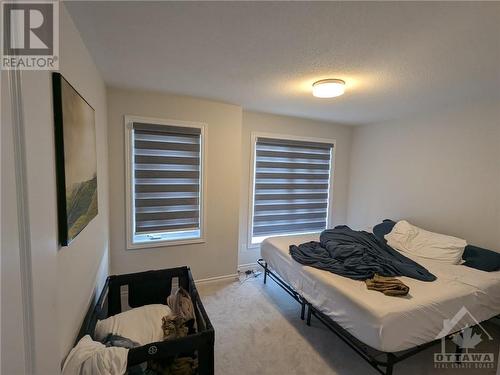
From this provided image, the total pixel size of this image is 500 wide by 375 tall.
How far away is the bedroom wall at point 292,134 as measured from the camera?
3.45 m

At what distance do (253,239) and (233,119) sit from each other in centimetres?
182

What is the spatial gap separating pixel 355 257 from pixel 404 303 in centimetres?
61

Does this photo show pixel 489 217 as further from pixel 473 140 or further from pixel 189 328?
pixel 189 328

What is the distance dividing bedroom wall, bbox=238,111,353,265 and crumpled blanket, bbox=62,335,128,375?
2.41 m

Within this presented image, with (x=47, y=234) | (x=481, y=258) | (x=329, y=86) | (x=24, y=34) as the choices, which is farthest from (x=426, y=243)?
(x=24, y=34)

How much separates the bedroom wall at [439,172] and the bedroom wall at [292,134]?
0.30 m

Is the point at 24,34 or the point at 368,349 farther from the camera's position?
the point at 368,349

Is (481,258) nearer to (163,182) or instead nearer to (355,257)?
(355,257)

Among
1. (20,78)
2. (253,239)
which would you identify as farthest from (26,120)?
(253,239)

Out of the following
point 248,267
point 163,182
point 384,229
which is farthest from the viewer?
point 248,267

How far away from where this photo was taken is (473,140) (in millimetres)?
2637

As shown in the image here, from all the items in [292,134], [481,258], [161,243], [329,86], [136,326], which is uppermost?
[329,86]

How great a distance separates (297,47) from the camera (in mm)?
1582

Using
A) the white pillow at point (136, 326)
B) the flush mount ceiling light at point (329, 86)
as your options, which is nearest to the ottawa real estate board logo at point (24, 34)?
the white pillow at point (136, 326)
